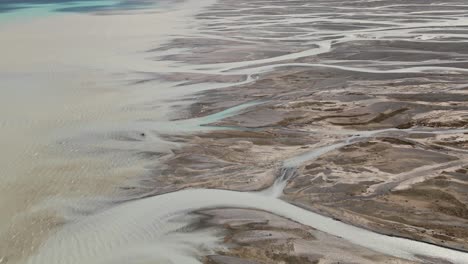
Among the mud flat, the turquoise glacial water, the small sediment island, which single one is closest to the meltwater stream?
the small sediment island

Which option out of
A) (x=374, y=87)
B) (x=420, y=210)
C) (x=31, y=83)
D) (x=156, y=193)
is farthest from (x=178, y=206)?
(x=31, y=83)

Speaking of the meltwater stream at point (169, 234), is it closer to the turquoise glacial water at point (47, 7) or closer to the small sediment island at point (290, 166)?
the small sediment island at point (290, 166)

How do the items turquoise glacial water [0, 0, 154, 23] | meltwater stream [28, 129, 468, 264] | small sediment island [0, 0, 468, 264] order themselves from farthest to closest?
turquoise glacial water [0, 0, 154, 23] → small sediment island [0, 0, 468, 264] → meltwater stream [28, 129, 468, 264]

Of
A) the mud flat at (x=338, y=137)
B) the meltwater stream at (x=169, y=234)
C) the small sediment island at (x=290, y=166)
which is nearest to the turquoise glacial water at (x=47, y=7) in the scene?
the mud flat at (x=338, y=137)

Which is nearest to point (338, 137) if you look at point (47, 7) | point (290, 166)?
point (290, 166)

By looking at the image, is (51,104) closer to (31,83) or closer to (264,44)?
(31,83)

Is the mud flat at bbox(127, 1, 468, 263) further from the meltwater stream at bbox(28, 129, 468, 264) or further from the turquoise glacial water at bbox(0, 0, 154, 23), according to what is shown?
the turquoise glacial water at bbox(0, 0, 154, 23)

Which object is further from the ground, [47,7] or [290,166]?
[47,7]

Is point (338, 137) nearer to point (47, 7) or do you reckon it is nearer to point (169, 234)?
point (169, 234)

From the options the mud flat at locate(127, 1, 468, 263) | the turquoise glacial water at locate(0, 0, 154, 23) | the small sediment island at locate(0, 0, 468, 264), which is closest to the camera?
the small sediment island at locate(0, 0, 468, 264)

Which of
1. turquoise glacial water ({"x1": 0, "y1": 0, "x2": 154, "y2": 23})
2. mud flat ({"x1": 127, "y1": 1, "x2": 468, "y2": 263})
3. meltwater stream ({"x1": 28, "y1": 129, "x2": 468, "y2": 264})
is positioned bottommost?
meltwater stream ({"x1": 28, "y1": 129, "x2": 468, "y2": 264})
